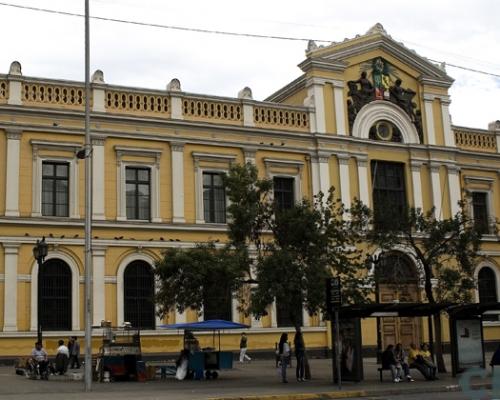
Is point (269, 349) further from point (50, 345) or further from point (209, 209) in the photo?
point (50, 345)

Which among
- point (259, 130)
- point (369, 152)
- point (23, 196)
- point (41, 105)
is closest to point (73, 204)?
point (23, 196)

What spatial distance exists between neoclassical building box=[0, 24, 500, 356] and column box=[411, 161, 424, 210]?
0.07 metres

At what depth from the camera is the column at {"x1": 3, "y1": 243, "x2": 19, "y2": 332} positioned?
110 ft

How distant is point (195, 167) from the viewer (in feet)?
126

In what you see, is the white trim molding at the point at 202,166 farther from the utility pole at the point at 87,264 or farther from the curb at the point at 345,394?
the curb at the point at 345,394

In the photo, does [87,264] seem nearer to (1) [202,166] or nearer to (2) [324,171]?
(1) [202,166]

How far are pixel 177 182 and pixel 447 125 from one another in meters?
16.8

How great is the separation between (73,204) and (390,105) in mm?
18560

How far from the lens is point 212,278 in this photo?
2678cm

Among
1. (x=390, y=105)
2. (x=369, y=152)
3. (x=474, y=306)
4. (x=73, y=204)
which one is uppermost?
(x=390, y=105)

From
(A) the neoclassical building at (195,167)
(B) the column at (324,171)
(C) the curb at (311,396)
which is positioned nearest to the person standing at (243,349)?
(A) the neoclassical building at (195,167)

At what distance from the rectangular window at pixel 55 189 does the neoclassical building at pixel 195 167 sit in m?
0.05

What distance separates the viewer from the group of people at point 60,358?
27.9 metres

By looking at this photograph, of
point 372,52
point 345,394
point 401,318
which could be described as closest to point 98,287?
point 345,394
